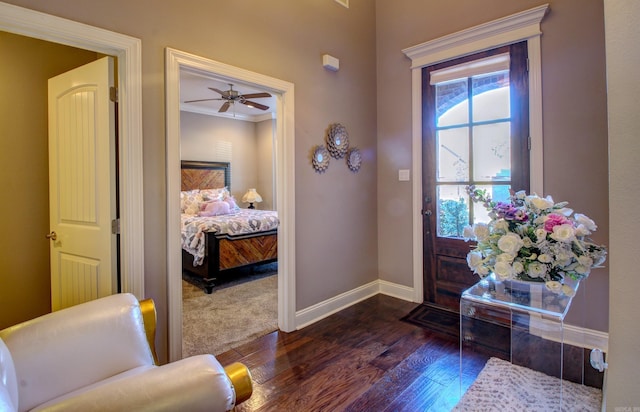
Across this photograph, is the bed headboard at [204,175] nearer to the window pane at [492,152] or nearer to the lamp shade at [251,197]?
the lamp shade at [251,197]

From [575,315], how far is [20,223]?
4.35 meters

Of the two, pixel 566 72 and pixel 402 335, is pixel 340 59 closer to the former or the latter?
pixel 566 72

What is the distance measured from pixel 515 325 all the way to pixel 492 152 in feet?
5.29

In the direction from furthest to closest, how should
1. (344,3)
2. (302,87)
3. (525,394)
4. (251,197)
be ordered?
1. (251,197)
2. (344,3)
3. (302,87)
4. (525,394)

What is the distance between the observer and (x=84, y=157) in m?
2.06

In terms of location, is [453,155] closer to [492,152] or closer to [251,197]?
[492,152]

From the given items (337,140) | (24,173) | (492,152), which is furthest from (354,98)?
(24,173)

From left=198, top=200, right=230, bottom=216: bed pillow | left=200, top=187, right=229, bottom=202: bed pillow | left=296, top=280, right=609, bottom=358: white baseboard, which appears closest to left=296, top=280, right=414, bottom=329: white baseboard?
left=296, top=280, right=609, bottom=358: white baseboard

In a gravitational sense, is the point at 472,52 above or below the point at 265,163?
above

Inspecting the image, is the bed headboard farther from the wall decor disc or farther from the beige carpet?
the wall decor disc

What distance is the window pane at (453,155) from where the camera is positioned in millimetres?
3088

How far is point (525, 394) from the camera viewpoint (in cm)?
186

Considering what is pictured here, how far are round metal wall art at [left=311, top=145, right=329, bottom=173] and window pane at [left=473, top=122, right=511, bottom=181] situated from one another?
142 centimetres

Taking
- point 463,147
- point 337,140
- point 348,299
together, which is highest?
point 337,140
